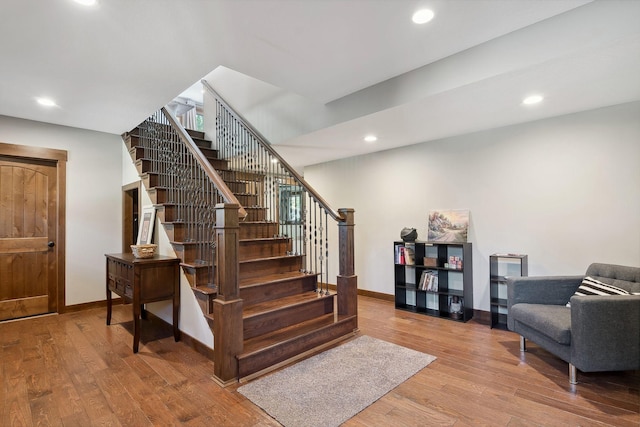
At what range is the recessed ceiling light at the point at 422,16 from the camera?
82.5 inches

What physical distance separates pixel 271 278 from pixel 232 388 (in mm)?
1231

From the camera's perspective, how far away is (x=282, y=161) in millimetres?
3898

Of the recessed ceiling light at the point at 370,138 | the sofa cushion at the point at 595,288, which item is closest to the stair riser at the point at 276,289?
the recessed ceiling light at the point at 370,138

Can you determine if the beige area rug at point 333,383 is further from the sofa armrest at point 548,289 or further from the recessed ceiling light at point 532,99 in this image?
the recessed ceiling light at point 532,99

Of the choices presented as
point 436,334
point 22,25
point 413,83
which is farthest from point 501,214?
point 22,25

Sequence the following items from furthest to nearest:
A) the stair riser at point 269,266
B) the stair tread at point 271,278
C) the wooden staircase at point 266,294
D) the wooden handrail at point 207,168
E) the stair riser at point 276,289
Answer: the stair riser at point 269,266 < the stair tread at point 271,278 < the stair riser at point 276,289 < the wooden staircase at point 266,294 < the wooden handrail at point 207,168

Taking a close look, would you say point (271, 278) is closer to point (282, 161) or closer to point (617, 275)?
point (282, 161)

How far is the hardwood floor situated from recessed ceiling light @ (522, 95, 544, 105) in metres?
2.30

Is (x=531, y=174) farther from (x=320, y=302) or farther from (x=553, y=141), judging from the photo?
(x=320, y=302)

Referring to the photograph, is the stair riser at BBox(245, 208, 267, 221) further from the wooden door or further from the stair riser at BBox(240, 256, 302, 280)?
the wooden door

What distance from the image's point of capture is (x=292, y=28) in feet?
7.46

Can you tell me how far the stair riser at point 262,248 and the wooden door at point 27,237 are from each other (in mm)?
2740

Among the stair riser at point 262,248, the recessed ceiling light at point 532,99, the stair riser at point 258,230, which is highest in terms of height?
the recessed ceiling light at point 532,99

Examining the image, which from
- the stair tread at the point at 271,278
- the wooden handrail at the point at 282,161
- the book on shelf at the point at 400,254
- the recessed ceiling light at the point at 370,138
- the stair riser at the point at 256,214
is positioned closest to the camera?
the stair tread at the point at 271,278
